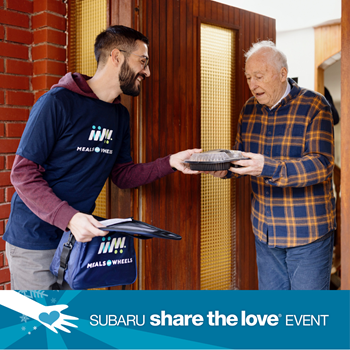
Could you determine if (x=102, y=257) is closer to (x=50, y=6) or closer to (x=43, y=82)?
(x=43, y=82)

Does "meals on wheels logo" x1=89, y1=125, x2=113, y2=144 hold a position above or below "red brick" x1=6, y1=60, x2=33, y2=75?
below

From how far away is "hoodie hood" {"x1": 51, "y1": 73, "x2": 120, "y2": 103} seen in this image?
1657mm

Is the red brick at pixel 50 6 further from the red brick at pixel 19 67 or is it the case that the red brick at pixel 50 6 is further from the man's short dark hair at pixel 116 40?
the man's short dark hair at pixel 116 40

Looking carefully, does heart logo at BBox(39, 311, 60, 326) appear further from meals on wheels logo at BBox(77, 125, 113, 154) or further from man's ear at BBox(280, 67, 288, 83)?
man's ear at BBox(280, 67, 288, 83)

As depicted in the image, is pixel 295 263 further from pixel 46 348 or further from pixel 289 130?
pixel 46 348

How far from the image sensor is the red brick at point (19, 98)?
2150 mm

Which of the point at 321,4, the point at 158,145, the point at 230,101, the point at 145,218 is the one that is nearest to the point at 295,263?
the point at 145,218

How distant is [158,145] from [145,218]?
0.41m

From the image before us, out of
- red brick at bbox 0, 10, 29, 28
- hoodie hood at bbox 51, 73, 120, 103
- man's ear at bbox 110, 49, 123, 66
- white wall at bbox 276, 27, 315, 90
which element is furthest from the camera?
white wall at bbox 276, 27, 315, 90

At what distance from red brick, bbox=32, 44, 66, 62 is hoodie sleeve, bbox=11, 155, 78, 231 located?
0.92m

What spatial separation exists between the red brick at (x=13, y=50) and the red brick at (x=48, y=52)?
1.9 inches

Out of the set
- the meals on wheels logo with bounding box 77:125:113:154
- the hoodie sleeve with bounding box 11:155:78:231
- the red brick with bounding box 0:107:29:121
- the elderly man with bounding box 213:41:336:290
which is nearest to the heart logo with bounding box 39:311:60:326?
the hoodie sleeve with bounding box 11:155:78:231

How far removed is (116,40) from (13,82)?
29.0 inches

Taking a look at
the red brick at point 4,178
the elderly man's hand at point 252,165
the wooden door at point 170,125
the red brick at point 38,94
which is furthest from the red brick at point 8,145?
the elderly man's hand at point 252,165
